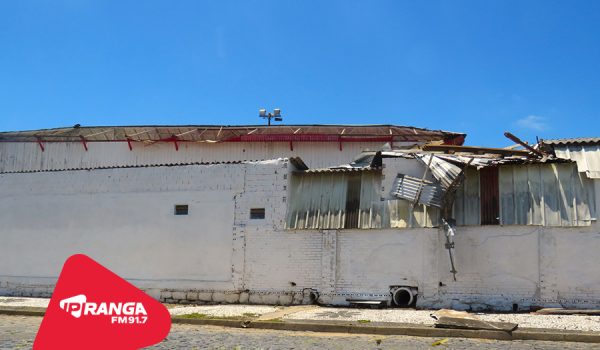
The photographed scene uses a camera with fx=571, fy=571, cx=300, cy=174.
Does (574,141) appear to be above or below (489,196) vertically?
above

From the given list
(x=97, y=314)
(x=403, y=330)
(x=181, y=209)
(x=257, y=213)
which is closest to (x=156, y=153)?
(x=181, y=209)

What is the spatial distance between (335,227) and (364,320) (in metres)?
3.63

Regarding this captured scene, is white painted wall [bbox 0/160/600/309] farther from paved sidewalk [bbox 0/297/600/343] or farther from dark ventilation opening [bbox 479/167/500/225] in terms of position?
paved sidewalk [bbox 0/297/600/343]

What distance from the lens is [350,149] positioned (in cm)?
2231

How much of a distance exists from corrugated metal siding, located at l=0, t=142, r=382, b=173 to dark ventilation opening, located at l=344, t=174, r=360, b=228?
21.4ft

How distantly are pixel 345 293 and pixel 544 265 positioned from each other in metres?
4.76

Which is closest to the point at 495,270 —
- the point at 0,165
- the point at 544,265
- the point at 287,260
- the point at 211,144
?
the point at 544,265

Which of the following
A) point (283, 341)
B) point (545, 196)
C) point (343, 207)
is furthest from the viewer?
point (343, 207)

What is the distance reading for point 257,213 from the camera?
1573 centimetres

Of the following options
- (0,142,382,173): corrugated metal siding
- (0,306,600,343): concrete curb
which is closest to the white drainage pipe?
(0,306,600,343): concrete curb

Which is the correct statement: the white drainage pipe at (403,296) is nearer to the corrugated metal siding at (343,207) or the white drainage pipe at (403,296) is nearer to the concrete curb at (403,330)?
the corrugated metal siding at (343,207)

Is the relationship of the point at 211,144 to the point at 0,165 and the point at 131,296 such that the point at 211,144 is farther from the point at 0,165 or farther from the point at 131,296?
the point at 131,296

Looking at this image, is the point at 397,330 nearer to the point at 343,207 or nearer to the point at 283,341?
the point at 283,341

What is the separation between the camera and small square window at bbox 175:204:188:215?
53.7 feet
